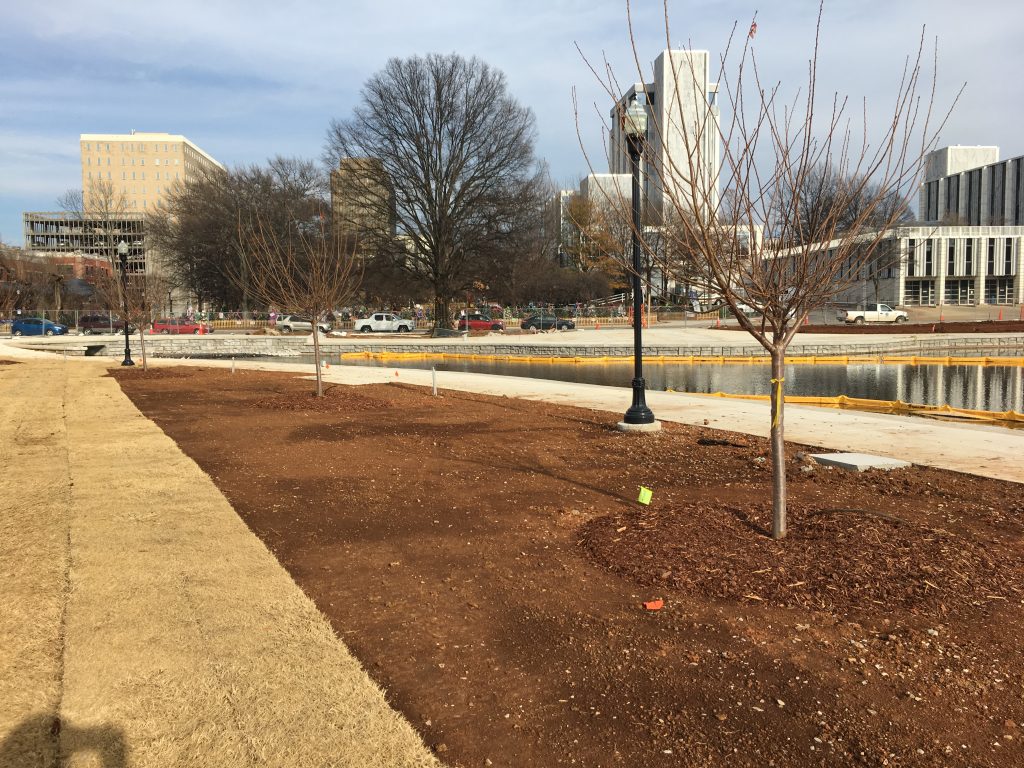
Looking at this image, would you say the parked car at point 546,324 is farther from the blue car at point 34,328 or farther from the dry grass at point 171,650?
the dry grass at point 171,650

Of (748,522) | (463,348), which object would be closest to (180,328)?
(463,348)

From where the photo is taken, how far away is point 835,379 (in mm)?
25109

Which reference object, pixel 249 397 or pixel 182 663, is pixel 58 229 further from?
pixel 182 663

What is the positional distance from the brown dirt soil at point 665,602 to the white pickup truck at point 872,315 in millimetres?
50811

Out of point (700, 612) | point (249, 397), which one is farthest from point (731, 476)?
point (249, 397)

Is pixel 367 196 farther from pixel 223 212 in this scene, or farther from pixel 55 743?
pixel 55 743

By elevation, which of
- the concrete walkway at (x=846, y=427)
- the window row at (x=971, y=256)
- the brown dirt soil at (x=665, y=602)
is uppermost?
the window row at (x=971, y=256)

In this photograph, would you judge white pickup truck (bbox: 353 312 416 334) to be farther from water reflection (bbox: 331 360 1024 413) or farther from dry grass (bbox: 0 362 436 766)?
dry grass (bbox: 0 362 436 766)

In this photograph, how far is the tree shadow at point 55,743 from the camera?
9.22ft

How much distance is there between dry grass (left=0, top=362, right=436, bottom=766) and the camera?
2.95 meters

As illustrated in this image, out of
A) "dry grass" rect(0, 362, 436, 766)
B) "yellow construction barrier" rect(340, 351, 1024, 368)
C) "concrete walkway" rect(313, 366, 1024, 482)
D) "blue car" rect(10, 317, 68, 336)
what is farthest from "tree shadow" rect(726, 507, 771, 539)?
"blue car" rect(10, 317, 68, 336)

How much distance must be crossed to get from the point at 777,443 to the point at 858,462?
343cm

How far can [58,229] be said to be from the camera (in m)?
139

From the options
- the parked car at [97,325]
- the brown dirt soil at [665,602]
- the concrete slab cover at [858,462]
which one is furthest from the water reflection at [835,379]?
the parked car at [97,325]
